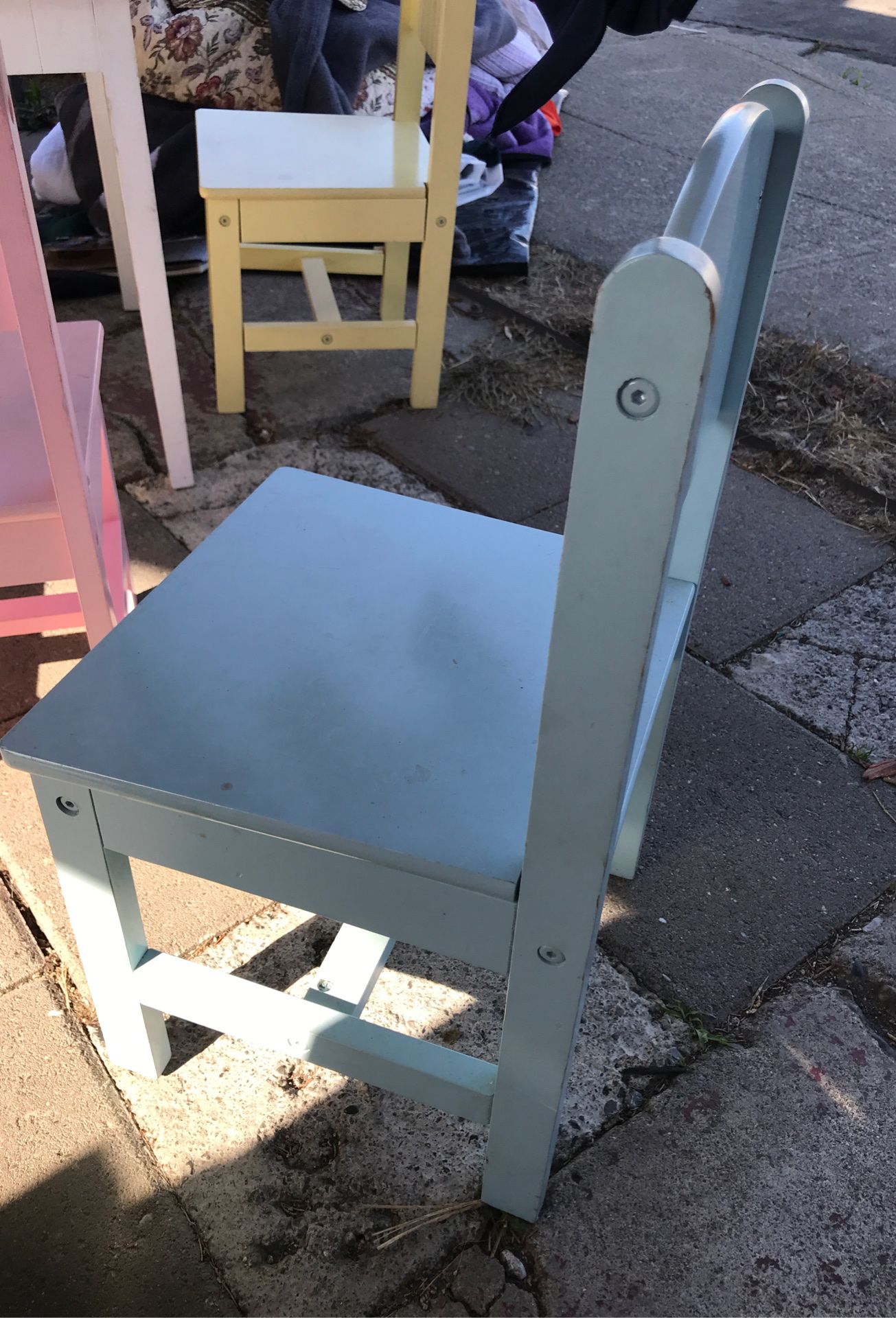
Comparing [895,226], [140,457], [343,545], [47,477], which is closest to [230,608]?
[343,545]

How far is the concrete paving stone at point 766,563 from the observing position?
2188 millimetres

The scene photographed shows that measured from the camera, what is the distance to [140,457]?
2537 mm

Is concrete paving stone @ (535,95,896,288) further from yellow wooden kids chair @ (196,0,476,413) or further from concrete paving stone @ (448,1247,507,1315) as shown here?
concrete paving stone @ (448,1247,507,1315)

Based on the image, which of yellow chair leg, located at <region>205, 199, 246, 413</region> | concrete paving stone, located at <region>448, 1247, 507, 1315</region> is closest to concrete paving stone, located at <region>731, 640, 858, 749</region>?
concrete paving stone, located at <region>448, 1247, 507, 1315</region>

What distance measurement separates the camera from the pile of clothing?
3.26 m

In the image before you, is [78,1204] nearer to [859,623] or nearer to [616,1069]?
[616,1069]

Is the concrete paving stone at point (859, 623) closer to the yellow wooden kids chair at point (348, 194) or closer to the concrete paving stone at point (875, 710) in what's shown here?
the concrete paving stone at point (875, 710)

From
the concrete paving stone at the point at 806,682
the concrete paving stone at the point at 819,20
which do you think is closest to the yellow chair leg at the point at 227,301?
the concrete paving stone at the point at 806,682

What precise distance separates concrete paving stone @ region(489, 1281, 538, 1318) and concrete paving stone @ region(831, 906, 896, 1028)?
2.05 ft

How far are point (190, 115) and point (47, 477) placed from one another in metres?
2.35

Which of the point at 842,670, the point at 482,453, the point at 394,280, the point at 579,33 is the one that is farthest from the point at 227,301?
the point at 579,33

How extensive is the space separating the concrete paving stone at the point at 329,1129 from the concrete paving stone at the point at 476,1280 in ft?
0.06

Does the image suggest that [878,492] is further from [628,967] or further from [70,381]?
[70,381]

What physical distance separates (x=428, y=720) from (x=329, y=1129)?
2.02 ft
